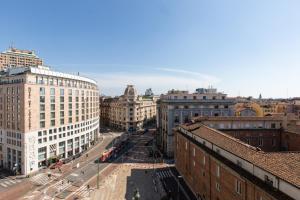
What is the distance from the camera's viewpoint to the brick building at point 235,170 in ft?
85.0

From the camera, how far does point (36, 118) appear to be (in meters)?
76.6

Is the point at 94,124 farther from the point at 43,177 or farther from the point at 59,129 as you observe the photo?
the point at 43,177

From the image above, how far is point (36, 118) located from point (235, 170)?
206ft

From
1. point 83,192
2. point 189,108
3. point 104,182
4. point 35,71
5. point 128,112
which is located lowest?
point 83,192

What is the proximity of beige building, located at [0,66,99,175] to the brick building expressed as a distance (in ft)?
151

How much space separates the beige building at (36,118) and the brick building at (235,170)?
151 ft

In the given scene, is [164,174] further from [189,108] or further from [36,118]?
[36,118]

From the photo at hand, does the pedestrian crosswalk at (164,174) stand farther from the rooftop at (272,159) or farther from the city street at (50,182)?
the rooftop at (272,159)

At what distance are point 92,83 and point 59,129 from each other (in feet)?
120

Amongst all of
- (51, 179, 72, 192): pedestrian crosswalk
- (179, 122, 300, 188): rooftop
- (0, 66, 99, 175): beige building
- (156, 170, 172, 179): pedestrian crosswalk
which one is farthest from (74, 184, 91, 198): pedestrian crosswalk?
(179, 122, 300, 188): rooftop

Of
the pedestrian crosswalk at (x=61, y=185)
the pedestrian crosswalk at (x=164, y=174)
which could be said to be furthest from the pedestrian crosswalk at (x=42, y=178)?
the pedestrian crosswalk at (x=164, y=174)

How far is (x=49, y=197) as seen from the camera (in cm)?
5525

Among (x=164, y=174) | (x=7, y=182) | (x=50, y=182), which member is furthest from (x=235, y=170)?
(x=7, y=182)

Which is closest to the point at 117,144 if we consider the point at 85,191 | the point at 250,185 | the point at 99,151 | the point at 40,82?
the point at 99,151
